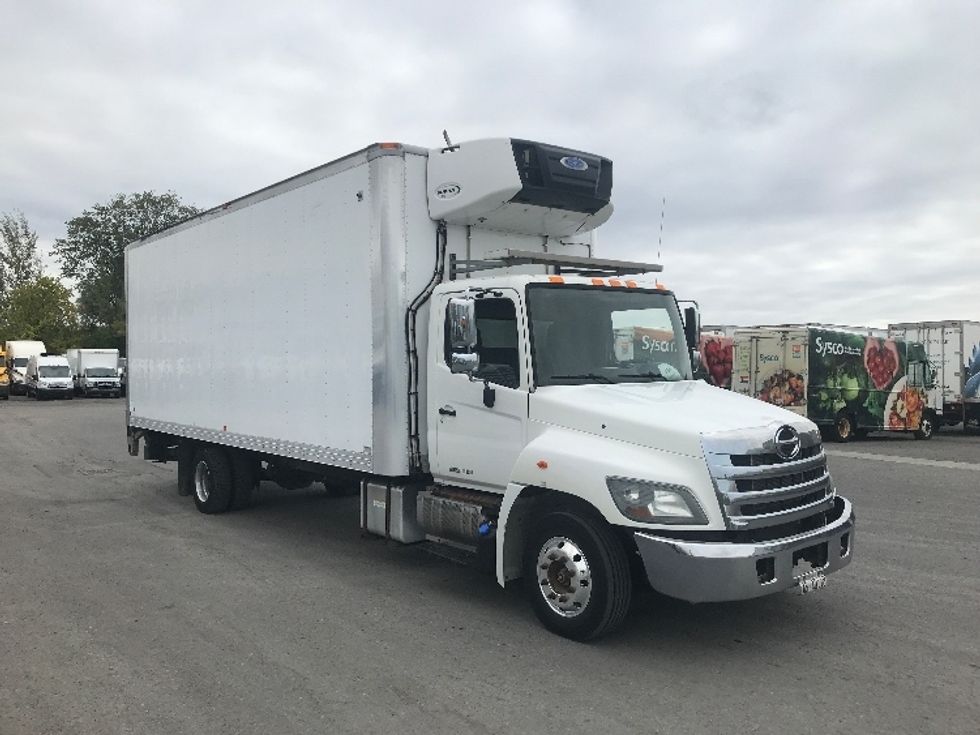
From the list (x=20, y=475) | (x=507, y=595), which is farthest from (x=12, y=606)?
(x=20, y=475)

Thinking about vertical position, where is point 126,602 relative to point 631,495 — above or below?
below

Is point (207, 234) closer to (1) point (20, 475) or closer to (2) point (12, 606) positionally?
(2) point (12, 606)

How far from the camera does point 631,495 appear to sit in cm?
491

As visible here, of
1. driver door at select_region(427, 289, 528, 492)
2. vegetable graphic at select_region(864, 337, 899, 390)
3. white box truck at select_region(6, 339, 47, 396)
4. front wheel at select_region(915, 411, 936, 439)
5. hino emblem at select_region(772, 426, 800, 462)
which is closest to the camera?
hino emblem at select_region(772, 426, 800, 462)

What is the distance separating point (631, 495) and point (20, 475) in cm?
1234

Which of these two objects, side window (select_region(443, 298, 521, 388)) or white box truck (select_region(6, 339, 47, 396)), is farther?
white box truck (select_region(6, 339, 47, 396))

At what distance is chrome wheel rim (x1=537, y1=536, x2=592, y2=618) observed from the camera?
205 inches

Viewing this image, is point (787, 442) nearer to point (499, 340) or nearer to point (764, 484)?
point (764, 484)

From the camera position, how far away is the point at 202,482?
10.1 metres

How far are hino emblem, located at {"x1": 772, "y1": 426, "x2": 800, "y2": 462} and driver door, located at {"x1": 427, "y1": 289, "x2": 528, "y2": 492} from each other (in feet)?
5.74

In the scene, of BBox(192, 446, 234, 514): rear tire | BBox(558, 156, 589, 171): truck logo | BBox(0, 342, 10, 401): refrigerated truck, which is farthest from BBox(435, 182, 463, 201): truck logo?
BBox(0, 342, 10, 401): refrigerated truck

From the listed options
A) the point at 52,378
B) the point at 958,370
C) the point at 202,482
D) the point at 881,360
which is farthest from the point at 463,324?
the point at 52,378

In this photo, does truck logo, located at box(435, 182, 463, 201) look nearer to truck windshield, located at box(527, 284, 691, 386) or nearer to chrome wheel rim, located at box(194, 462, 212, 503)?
truck windshield, located at box(527, 284, 691, 386)

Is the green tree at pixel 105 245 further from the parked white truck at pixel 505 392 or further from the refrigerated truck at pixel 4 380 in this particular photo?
the parked white truck at pixel 505 392
